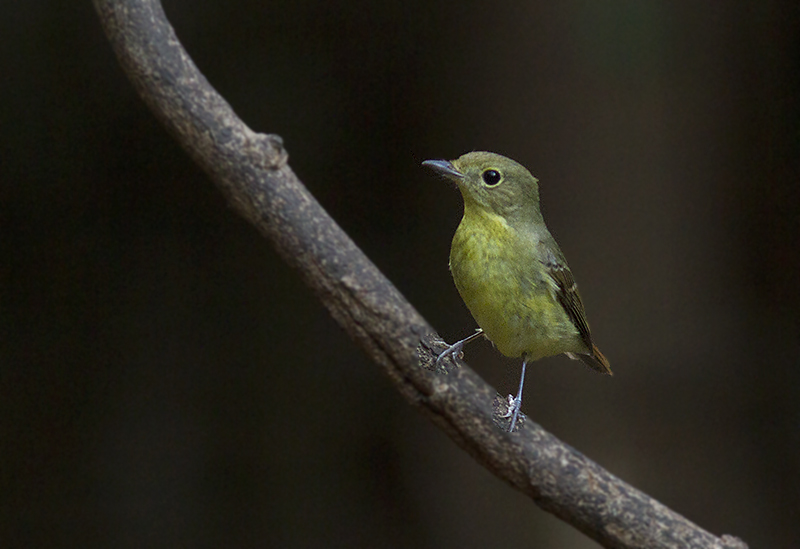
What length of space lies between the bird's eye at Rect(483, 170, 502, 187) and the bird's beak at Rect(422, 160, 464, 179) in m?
0.04

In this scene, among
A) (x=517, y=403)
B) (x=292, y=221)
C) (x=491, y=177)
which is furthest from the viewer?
(x=292, y=221)

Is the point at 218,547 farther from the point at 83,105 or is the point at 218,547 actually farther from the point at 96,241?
the point at 83,105

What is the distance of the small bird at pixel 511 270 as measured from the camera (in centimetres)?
111

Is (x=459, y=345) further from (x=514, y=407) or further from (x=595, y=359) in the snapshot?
(x=595, y=359)

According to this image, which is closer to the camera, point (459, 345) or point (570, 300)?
point (459, 345)

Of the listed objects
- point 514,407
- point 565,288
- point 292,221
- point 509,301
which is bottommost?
point 514,407

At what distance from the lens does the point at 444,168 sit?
45.8 inches

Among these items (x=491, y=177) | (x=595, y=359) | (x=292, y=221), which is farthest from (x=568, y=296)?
(x=292, y=221)

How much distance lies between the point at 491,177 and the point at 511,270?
0.49 feet

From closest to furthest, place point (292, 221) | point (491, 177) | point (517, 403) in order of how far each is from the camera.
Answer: point (517, 403)
point (491, 177)
point (292, 221)

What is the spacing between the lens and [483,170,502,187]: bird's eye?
1187 millimetres

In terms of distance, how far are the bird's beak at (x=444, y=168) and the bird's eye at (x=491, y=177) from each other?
0.04 m

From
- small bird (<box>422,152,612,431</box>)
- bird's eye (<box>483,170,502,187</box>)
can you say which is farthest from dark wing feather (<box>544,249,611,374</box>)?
bird's eye (<box>483,170,502,187</box>)

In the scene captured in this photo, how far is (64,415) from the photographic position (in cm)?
332
